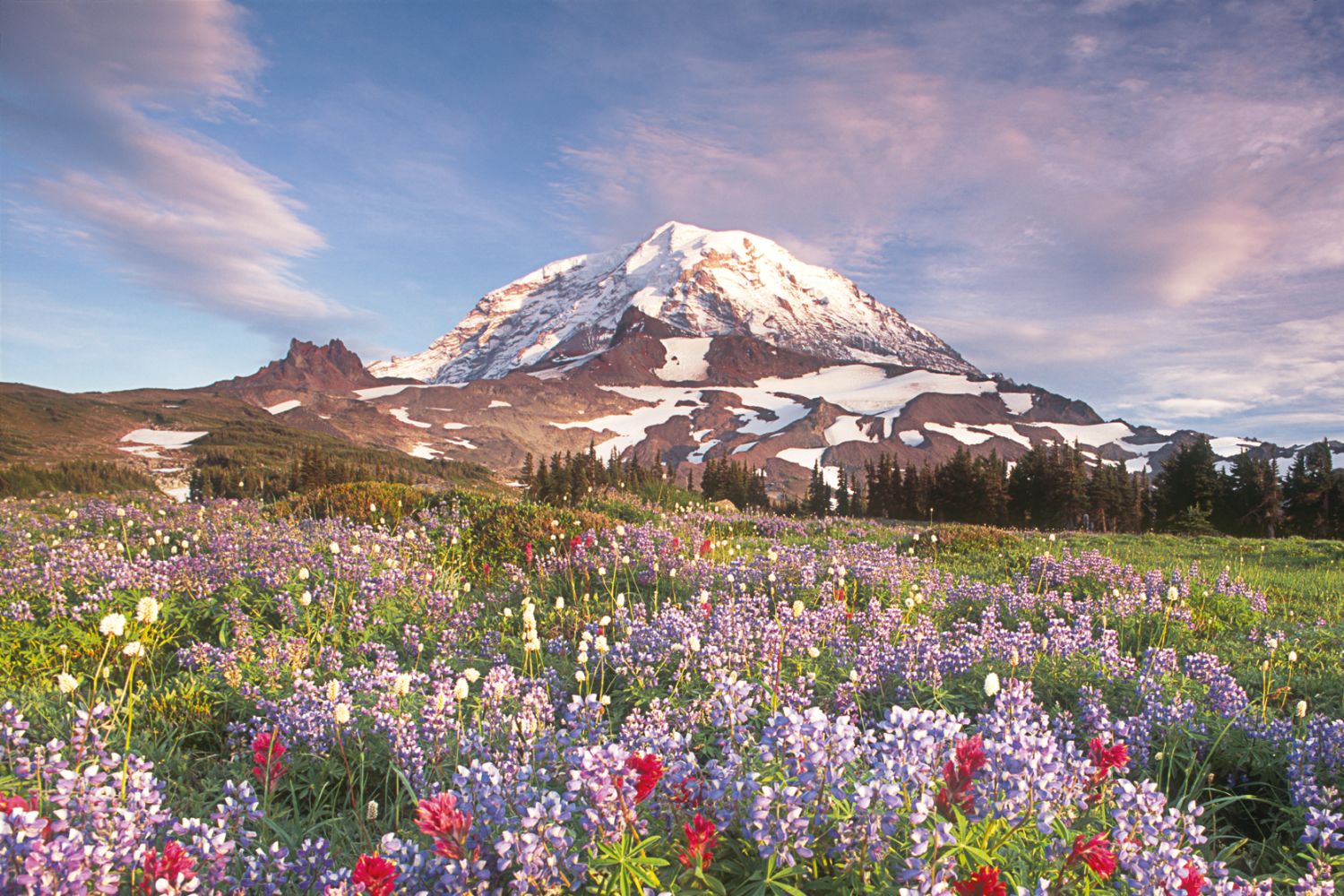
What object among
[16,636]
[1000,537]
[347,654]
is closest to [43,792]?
[347,654]

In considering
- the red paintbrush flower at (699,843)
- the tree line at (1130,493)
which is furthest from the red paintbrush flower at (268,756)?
the tree line at (1130,493)

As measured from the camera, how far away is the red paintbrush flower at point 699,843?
220 centimetres

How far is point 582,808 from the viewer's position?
2.48 meters

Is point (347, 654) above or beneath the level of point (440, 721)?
beneath

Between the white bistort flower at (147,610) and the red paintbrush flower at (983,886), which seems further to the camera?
the white bistort flower at (147,610)

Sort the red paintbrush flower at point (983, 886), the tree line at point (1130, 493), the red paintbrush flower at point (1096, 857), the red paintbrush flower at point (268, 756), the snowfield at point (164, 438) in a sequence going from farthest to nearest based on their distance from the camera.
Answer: the snowfield at point (164, 438)
the tree line at point (1130, 493)
the red paintbrush flower at point (268, 756)
the red paintbrush flower at point (1096, 857)
the red paintbrush flower at point (983, 886)

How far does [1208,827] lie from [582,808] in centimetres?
367

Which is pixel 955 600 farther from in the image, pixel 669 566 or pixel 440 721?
pixel 440 721

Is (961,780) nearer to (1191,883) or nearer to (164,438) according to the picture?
(1191,883)

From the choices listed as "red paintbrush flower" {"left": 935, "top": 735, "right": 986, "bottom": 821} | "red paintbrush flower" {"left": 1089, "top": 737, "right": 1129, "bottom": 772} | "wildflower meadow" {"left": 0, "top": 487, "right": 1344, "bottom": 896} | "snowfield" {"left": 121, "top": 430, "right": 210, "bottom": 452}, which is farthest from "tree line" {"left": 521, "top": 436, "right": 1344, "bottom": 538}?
"snowfield" {"left": 121, "top": 430, "right": 210, "bottom": 452}

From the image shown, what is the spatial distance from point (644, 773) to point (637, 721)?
135cm

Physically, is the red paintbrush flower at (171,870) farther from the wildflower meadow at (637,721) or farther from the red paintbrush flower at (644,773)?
the red paintbrush flower at (644,773)

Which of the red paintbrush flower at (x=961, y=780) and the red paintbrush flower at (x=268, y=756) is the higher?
the red paintbrush flower at (x=961, y=780)

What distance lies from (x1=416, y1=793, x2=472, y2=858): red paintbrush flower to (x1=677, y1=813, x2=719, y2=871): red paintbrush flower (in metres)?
0.67
